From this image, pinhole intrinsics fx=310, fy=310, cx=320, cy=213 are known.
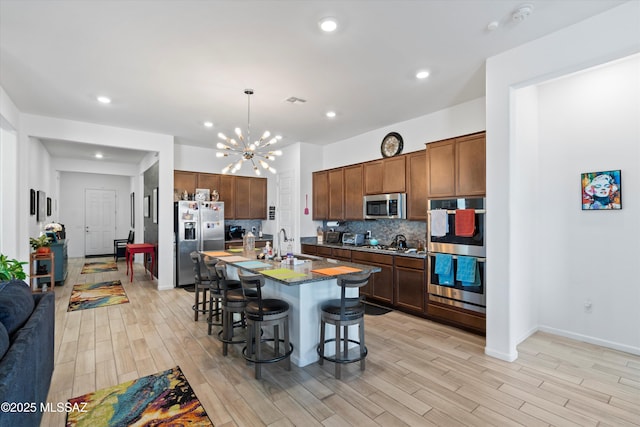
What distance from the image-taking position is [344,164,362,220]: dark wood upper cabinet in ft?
A: 18.4

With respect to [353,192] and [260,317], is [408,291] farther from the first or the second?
[260,317]

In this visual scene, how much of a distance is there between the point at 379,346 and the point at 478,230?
1737 millimetres

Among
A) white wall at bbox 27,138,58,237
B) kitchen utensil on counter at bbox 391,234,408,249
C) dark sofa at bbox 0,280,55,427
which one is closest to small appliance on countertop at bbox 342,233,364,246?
kitchen utensil on counter at bbox 391,234,408,249

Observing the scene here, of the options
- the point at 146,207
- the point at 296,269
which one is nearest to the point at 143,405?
the point at 296,269

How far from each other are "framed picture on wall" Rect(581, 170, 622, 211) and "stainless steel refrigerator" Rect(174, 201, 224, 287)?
597cm

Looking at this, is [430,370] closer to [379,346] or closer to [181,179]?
[379,346]

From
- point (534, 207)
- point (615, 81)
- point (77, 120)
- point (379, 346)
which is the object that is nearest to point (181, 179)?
point (77, 120)

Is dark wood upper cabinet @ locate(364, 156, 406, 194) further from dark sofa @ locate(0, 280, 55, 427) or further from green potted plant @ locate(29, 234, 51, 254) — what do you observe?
green potted plant @ locate(29, 234, 51, 254)

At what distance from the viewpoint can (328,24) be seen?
254 cm

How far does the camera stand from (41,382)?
2045 mm

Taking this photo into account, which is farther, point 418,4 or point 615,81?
point 615,81

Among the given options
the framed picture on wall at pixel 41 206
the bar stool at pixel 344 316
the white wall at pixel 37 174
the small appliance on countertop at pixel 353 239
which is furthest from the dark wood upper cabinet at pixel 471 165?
the framed picture on wall at pixel 41 206

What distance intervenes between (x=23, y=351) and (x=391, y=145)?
16.6ft

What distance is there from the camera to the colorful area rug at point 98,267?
7.73 metres
